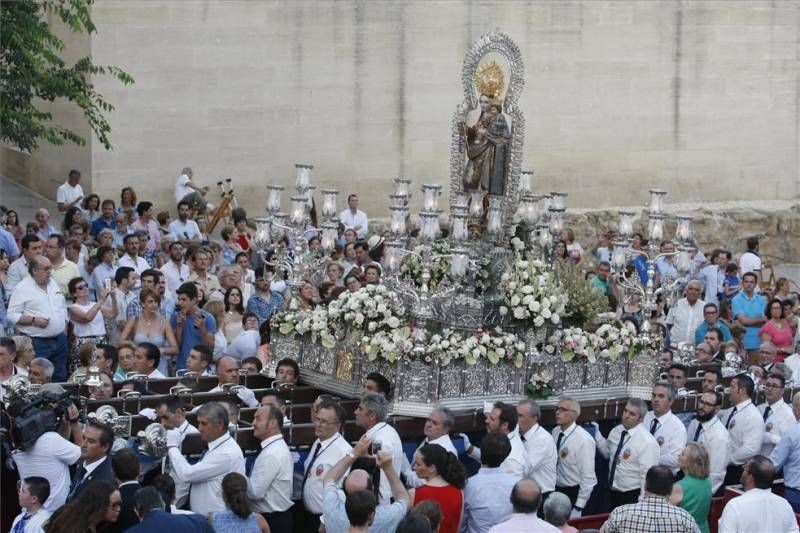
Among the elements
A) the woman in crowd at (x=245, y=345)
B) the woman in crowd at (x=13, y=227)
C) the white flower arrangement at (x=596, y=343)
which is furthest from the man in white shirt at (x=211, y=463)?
the woman in crowd at (x=13, y=227)

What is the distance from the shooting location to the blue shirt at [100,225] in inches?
799

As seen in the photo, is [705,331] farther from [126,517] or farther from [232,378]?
[126,517]

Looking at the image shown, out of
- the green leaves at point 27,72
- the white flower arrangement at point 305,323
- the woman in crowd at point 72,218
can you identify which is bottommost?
the white flower arrangement at point 305,323

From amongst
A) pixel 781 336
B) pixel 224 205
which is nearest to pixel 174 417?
pixel 781 336

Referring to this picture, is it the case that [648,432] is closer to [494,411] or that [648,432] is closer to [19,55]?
[494,411]

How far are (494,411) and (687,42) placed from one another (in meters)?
17.5

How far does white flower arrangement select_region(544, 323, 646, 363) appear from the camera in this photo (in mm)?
13945

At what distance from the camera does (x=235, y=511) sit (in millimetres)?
10203

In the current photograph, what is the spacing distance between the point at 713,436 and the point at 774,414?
973 mm

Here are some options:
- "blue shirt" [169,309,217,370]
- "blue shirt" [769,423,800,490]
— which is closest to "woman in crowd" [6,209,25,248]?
"blue shirt" [169,309,217,370]

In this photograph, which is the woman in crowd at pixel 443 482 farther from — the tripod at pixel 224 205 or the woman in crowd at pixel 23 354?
the tripod at pixel 224 205

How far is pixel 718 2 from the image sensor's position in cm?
2852

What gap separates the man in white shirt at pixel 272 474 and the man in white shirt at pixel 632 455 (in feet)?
9.26

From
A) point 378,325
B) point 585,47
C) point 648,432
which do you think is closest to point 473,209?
point 378,325
